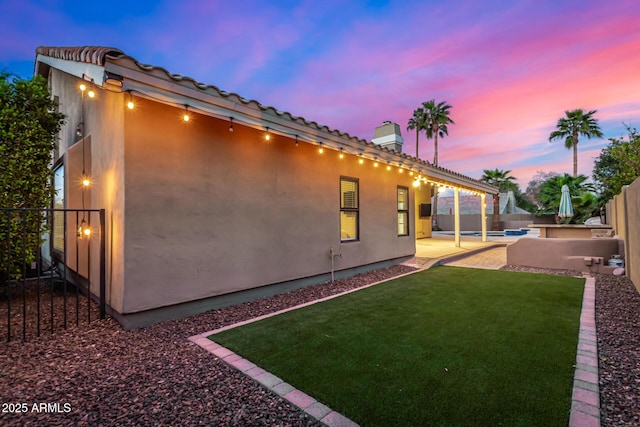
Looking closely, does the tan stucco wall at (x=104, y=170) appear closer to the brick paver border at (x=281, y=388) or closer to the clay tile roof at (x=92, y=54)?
the clay tile roof at (x=92, y=54)

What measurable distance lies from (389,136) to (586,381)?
9742mm

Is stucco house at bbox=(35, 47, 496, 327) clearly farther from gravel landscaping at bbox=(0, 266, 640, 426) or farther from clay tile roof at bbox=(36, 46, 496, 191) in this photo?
gravel landscaping at bbox=(0, 266, 640, 426)

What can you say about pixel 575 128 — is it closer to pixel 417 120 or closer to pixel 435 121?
pixel 435 121

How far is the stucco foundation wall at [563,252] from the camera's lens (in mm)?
7785

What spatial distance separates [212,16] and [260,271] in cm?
952

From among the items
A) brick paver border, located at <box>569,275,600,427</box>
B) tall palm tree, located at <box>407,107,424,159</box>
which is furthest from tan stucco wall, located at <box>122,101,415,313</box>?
tall palm tree, located at <box>407,107,424,159</box>

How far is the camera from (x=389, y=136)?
11.1 meters

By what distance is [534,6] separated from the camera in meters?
7.68

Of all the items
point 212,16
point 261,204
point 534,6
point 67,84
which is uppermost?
point 212,16

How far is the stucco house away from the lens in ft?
12.5

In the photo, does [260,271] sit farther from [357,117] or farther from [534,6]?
[357,117]

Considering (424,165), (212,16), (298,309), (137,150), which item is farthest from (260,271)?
(212,16)

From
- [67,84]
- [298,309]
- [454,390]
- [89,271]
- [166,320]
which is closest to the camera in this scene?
[454,390]

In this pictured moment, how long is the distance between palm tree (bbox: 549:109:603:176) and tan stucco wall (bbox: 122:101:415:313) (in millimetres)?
32017
